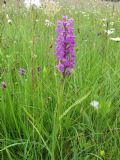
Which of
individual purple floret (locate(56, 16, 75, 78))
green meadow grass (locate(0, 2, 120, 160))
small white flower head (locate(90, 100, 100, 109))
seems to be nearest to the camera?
individual purple floret (locate(56, 16, 75, 78))

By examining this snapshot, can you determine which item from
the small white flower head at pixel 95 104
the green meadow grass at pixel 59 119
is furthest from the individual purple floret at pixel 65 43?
the small white flower head at pixel 95 104

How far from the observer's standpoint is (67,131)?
1478mm

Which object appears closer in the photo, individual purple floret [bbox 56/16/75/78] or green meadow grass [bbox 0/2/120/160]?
individual purple floret [bbox 56/16/75/78]

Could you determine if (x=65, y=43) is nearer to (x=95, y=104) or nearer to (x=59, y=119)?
(x=59, y=119)

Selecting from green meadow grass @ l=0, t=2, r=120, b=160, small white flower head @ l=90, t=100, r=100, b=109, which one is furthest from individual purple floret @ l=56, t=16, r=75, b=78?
small white flower head @ l=90, t=100, r=100, b=109

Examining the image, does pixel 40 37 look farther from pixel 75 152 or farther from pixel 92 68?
pixel 75 152

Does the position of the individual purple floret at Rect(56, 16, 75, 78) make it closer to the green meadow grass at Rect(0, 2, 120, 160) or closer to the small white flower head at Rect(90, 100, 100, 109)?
the green meadow grass at Rect(0, 2, 120, 160)

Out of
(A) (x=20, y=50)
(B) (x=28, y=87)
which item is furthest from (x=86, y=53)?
(B) (x=28, y=87)

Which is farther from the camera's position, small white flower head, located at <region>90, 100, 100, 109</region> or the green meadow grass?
small white flower head, located at <region>90, 100, 100, 109</region>

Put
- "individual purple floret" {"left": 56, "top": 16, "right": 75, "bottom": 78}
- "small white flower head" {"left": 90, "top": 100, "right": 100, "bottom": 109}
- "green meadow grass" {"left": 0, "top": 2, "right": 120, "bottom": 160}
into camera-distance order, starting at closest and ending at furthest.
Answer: "individual purple floret" {"left": 56, "top": 16, "right": 75, "bottom": 78}, "green meadow grass" {"left": 0, "top": 2, "right": 120, "bottom": 160}, "small white flower head" {"left": 90, "top": 100, "right": 100, "bottom": 109}

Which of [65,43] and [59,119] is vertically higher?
[65,43]

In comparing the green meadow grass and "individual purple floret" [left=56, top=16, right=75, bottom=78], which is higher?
"individual purple floret" [left=56, top=16, right=75, bottom=78]

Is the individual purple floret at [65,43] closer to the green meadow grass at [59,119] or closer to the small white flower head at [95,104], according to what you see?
the green meadow grass at [59,119]

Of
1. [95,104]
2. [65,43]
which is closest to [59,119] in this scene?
[65,43]
